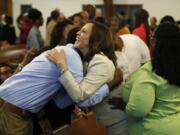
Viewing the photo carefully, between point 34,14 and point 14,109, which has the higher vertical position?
point 34,14

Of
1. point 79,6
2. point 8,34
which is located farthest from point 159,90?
point 79,6

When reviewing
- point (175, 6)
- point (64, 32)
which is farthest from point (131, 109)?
point (175, 6)

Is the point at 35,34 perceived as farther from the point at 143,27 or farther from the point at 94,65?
the point at 94,65

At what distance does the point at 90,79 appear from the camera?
2277 millimetres

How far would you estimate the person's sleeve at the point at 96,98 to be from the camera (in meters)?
2.29

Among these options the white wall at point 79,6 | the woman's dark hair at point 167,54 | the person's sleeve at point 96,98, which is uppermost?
the woman's dark hair at point 167,54

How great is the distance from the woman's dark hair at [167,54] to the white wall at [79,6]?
34.7 feet

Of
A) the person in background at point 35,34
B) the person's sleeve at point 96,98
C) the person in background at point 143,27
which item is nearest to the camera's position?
the person's sleeve at point 96,98

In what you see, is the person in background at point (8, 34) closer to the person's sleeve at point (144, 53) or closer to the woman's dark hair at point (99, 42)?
the person's sleeve at point (144, 53)

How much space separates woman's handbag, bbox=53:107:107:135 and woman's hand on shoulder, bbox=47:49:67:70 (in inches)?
12.6

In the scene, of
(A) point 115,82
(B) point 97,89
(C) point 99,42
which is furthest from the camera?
(A) point 115,82

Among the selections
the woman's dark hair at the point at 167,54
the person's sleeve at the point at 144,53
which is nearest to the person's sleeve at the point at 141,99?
the woman's dark hair at the point at 167,54

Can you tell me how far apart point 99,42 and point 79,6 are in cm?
1126

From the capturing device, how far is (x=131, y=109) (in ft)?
7.46
